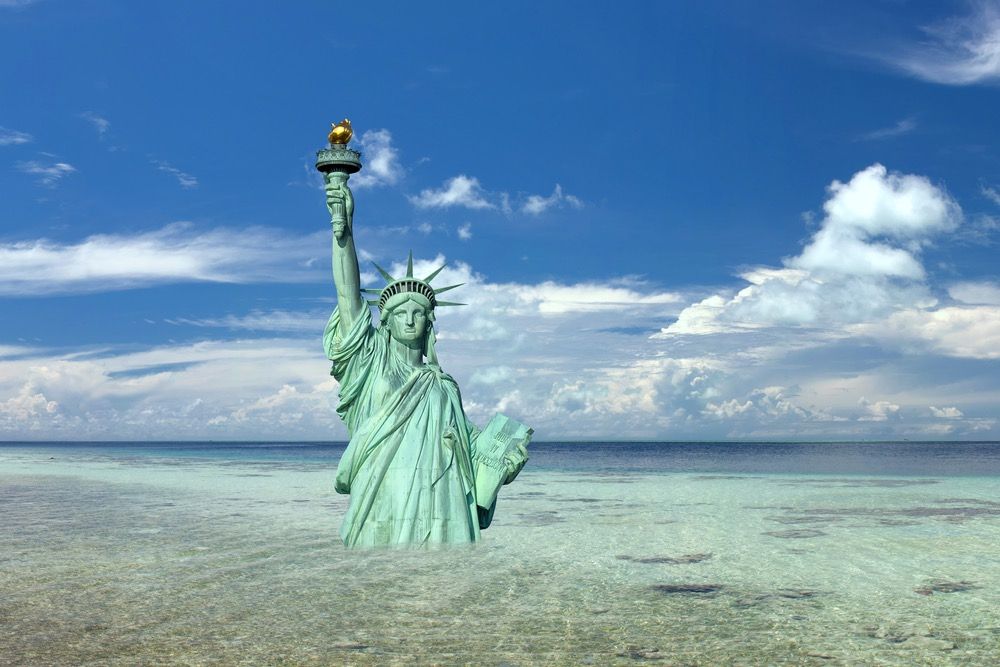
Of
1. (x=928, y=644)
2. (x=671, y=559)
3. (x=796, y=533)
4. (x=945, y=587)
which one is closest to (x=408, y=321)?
(x=671, y=559)

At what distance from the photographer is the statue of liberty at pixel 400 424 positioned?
10453mm

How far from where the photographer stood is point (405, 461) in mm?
10492

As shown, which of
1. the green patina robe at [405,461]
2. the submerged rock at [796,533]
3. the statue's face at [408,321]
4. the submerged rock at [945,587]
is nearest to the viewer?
the submerged rock at [945,587]

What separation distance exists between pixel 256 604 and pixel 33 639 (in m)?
2.07

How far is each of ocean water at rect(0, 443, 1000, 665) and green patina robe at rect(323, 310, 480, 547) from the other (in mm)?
411

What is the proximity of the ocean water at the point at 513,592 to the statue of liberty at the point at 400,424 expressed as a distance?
1.68 feet

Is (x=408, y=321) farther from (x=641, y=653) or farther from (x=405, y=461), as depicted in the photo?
(x=641, y=653)

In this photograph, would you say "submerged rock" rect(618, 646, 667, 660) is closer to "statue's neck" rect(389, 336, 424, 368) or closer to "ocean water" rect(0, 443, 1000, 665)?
"ocean water" rect(0, 443, 1000, 665)

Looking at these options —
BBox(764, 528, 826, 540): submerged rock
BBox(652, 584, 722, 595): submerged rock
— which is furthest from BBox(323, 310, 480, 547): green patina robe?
BBox(764, 528, 826, 540): submerged rock

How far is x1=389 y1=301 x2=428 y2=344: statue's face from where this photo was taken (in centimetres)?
1102

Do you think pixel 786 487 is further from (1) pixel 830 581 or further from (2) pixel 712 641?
(2) pixel 712 641

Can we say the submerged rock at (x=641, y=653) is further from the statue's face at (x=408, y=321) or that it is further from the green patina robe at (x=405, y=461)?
the statue's face at (x=408, y=321)

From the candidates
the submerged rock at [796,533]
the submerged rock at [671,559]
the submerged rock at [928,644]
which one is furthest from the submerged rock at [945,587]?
the submerged rock at [796,533]

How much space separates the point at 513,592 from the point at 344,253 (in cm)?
464
